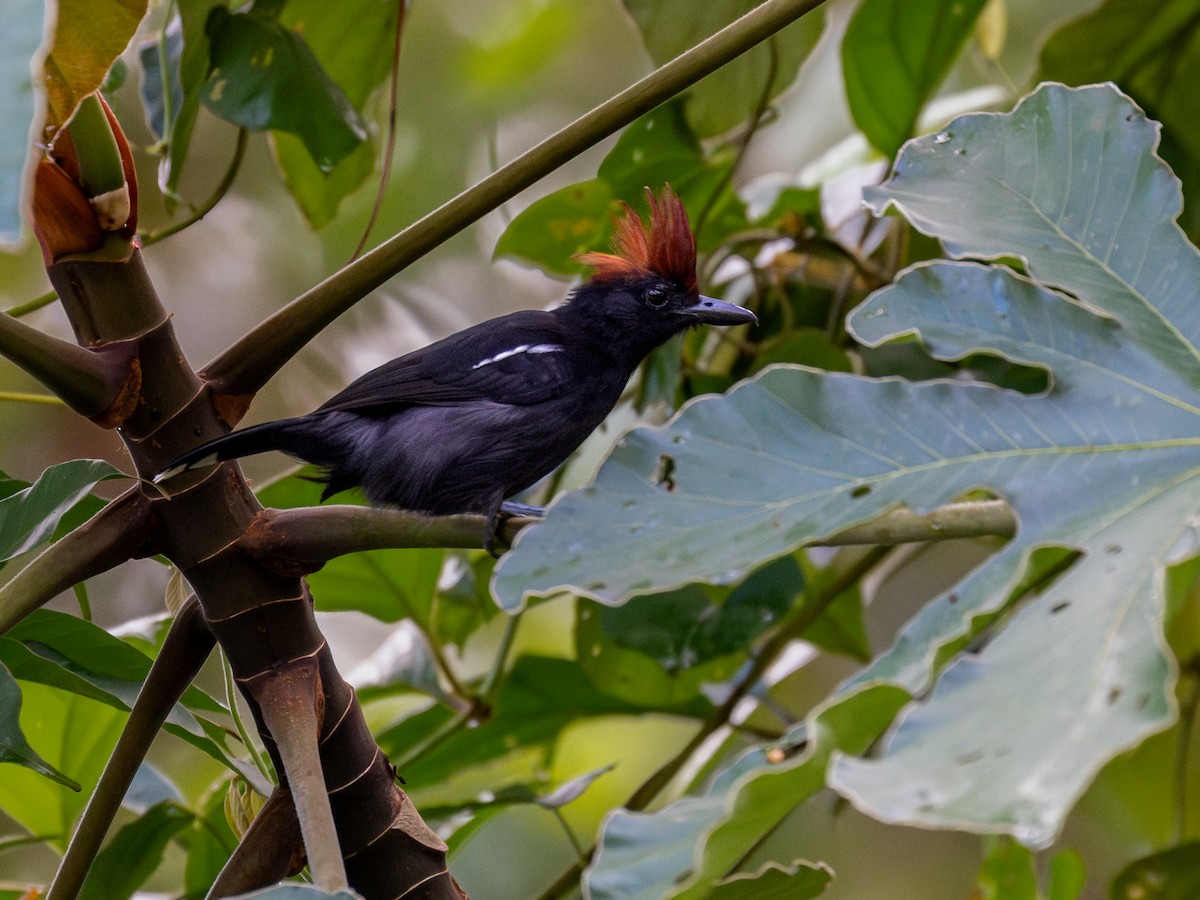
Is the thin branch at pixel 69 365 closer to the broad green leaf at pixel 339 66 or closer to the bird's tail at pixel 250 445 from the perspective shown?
the bird's tail at pixel 250 445

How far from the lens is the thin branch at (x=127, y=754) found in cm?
127

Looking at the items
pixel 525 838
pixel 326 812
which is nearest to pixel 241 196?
pixel 525 838

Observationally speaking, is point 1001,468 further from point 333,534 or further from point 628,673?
point 628,673

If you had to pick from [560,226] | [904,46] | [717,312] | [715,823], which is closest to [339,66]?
[560,226]

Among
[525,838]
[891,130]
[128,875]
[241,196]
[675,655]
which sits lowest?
[525,838]

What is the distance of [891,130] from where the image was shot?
7.77 feet

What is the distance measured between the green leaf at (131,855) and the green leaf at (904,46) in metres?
1.78

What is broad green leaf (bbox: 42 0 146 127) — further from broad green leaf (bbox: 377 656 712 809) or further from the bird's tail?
broad green leaf (bbox: 377 656 712 809)

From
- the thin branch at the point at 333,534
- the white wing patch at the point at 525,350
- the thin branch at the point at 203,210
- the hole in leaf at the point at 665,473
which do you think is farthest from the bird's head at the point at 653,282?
the hole in leaf at the point at 665,473

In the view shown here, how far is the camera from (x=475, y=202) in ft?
4.33

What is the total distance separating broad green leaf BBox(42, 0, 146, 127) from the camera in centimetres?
123

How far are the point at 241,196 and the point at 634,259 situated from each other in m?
3.03

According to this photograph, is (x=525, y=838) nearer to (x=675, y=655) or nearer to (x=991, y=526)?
(x=675, y=655)

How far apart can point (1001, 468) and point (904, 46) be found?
5.04 ft
